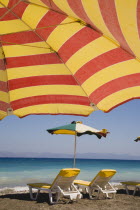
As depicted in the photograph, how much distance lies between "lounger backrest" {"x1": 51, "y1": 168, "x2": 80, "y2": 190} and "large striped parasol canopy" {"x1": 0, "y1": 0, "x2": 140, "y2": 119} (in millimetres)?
2772

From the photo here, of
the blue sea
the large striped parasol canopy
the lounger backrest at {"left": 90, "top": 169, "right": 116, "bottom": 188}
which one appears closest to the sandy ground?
the lounger backrest at {"left": 90, "top": 169, "right": 116, "bottom": 188}

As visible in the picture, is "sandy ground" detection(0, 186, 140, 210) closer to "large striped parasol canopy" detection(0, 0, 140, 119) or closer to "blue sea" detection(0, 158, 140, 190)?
"large striped parasol canopy" detection(0, 0, 140, 119)

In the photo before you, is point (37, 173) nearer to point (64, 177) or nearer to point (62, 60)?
point (64, 177)

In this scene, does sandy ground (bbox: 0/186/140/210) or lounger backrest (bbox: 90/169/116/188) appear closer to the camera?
sandy ground (bbox: 0/186/140/210)

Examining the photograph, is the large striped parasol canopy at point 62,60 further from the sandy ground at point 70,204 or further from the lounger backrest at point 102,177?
the lounger backrest at point 102,177

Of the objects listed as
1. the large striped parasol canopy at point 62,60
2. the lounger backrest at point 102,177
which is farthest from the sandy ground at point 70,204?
the large striped parasol canopy at point 62,60

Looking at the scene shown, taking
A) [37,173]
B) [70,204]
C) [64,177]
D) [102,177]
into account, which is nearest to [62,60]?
[64,177]

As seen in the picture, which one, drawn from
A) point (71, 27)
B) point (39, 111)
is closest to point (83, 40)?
point (71, 27)

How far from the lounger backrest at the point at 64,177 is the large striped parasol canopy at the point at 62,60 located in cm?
277

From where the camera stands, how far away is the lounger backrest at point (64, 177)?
620cm

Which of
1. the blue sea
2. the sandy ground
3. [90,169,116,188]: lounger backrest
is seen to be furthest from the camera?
the blue sea

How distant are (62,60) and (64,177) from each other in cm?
355

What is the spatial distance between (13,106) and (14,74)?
44 cm

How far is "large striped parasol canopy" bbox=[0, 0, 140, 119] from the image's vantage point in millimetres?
2801
